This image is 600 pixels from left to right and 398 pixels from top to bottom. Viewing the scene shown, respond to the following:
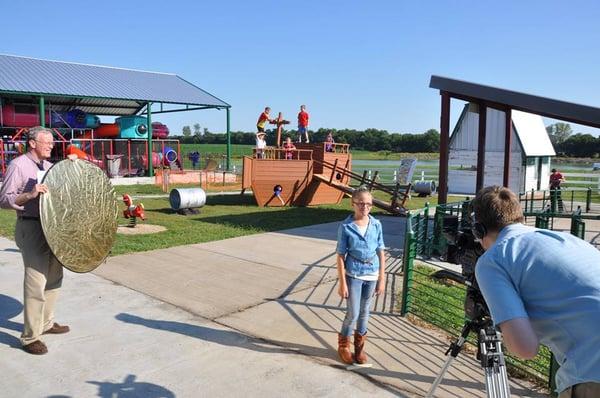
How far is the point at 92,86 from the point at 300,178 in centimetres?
1657

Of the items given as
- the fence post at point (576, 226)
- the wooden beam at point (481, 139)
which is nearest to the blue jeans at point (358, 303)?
the fence post at point (576, 226)

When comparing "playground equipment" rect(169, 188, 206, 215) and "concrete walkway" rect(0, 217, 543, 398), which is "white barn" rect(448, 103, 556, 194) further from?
"concrete walkway" rect(0, 217, 543, 398)

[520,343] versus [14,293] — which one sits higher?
[520,343]

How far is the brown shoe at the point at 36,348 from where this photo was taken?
4414mm

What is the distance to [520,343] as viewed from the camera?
176 cm

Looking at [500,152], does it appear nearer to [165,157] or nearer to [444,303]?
[165,157]

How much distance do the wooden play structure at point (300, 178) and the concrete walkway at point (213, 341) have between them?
9953mm

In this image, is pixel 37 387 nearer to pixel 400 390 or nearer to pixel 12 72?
pixel 400 390

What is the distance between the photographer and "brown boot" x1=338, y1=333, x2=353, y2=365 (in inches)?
172

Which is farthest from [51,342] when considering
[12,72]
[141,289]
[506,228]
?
[12,72]

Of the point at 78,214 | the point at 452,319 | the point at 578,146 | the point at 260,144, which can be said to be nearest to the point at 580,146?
the point at 578,146

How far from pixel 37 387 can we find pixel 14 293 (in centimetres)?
300

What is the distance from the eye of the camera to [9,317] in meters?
5.38

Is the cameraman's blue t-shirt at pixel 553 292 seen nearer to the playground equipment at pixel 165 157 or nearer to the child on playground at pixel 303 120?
the child on playground at pixel 303 120
